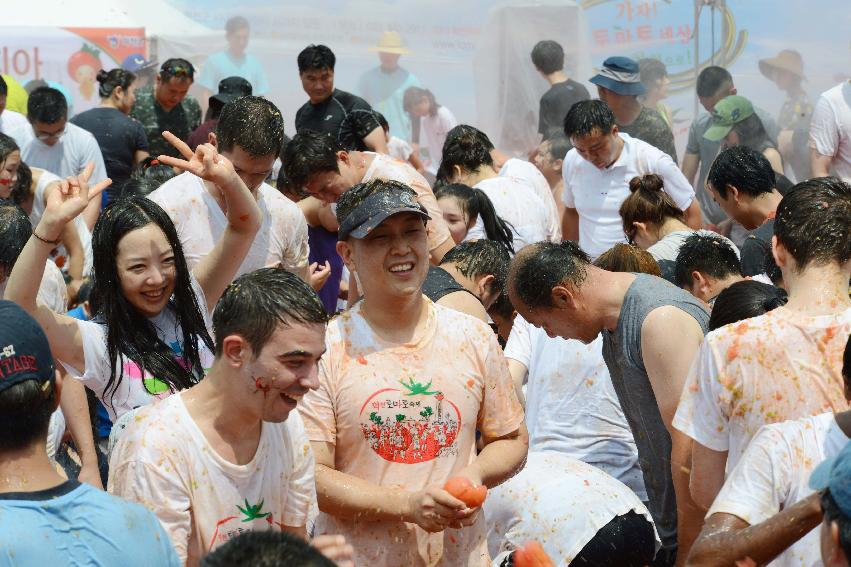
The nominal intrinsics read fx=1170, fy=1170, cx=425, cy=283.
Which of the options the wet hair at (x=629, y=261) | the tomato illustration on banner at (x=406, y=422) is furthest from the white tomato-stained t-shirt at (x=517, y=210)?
the tomato illustration on banner at (x=406, y=422)

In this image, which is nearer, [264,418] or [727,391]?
[264,418]

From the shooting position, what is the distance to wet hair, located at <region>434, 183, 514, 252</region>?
676cm

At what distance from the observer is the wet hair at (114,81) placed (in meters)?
9.25

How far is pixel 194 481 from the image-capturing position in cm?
287

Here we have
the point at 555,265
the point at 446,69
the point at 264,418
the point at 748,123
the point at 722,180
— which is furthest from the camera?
the point at 446,69

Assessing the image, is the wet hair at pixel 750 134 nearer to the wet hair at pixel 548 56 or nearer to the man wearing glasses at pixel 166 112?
the wet hair at pixel 548 56

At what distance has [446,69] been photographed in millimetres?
10469

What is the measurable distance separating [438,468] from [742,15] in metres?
7.11

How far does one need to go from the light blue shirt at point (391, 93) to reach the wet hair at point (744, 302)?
21.8 ft

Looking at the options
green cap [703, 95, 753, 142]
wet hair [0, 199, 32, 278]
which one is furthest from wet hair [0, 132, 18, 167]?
green cap [703, 95, 753, 142]

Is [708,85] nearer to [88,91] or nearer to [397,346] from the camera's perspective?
[88,91]

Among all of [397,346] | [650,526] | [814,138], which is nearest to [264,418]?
[397,346]

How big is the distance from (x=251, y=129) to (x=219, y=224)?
42 centimetres

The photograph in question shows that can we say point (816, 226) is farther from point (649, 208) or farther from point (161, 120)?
point (161, 120)
